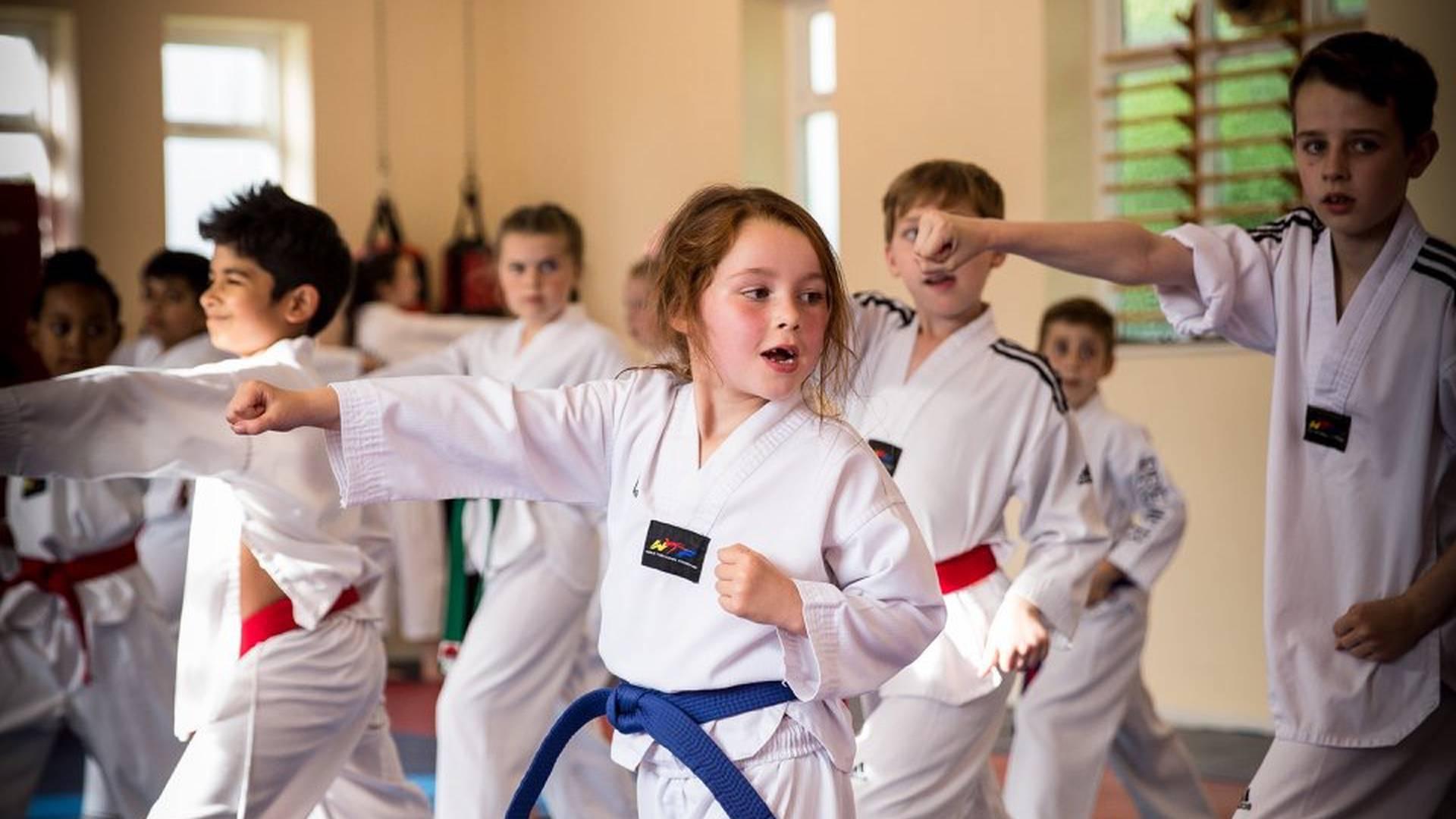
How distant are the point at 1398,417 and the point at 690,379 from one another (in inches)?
39.6

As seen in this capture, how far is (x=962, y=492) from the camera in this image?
120 inches

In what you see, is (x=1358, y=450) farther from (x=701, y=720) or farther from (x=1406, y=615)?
(x=701, y=720)

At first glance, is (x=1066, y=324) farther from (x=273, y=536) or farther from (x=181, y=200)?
(x=181, y=200)

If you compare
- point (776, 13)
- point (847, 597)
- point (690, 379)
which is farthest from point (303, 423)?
point (776, 13)

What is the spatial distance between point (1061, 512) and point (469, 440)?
4.52 ft

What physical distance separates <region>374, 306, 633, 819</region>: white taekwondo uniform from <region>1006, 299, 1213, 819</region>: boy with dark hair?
105 centimetres

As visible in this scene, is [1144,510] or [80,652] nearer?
[80,652]

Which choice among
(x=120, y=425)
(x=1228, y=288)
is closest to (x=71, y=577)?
(x=120, y=425)

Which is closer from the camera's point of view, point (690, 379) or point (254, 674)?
point (690, 379)

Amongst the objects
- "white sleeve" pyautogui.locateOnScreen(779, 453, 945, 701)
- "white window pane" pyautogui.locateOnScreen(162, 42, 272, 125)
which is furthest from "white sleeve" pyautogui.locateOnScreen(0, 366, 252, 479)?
"white window pane" pyautogui.locateOnScreen(162, 42, 272, 125)

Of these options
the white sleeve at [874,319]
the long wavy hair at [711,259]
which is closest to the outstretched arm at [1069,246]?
the long wavy hair at [711,259]

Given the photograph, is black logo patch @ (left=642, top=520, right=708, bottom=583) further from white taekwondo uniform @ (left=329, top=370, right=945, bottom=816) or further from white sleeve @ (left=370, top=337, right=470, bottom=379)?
white sleeve @ (left=370, top=337, right=470, bottom=379)

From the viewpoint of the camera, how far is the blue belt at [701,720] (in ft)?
6.58

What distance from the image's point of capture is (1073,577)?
308 centimetres
